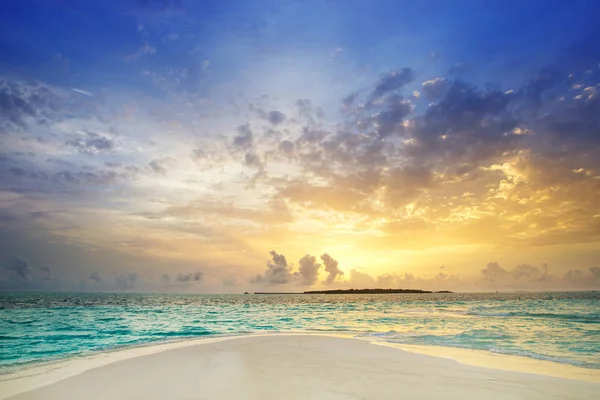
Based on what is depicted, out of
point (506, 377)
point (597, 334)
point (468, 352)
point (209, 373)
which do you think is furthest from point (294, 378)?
point (597, 334)

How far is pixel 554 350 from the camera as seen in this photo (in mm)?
18469

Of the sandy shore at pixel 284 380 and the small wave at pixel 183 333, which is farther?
the small wave at pixel 183 333

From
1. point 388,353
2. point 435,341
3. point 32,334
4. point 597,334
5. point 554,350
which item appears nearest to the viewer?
point 388,353

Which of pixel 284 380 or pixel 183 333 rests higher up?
pixel 284 380

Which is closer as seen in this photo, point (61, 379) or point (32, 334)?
point (61, 379)

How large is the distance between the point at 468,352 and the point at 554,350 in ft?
15.9

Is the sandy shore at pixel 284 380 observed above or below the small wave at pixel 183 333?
above

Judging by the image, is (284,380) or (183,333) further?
(183,333)

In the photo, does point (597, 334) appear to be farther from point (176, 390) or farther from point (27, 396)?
point (27, 396)

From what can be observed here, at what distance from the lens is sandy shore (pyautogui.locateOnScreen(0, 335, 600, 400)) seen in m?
9.02

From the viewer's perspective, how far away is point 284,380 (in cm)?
1027

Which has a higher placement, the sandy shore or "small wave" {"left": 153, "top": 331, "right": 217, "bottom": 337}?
the sandy shore

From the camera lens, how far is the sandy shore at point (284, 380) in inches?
355

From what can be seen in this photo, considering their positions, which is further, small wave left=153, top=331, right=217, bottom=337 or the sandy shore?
small wave left=153, top=331, right=217, bottom=337
